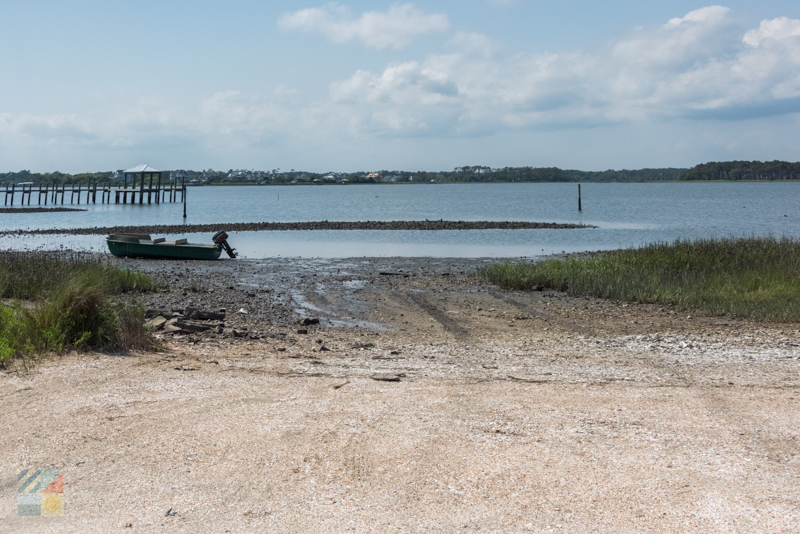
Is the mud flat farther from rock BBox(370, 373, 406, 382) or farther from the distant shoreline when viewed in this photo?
rock BBox(370, 373, 406, 382)

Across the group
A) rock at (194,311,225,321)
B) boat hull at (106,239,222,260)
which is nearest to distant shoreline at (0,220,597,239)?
boat hull at (106,239,222,260)

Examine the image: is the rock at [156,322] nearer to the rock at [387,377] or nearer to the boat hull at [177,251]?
the rock at [387,377]

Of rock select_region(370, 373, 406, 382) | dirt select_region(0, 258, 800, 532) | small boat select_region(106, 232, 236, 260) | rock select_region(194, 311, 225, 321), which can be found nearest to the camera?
dirt select_region(0, 258, 800, 532)

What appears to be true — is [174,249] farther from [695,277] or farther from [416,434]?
[416,434]

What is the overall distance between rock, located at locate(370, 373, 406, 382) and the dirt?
3cm

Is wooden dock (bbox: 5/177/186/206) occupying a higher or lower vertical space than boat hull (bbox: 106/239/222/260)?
higher

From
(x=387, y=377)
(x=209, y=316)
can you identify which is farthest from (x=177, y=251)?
(x=387, y=377)

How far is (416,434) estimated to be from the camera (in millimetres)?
6172

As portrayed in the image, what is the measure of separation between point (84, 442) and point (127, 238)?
78.7 feet

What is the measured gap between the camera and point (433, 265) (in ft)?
83.9

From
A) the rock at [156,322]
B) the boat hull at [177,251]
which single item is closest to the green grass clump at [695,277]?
the rock at [156,322]

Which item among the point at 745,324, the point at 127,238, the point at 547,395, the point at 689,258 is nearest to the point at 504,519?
the point at 547,395

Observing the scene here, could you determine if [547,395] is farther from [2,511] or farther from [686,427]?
[2,511]

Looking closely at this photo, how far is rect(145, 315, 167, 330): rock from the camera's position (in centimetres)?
1117
